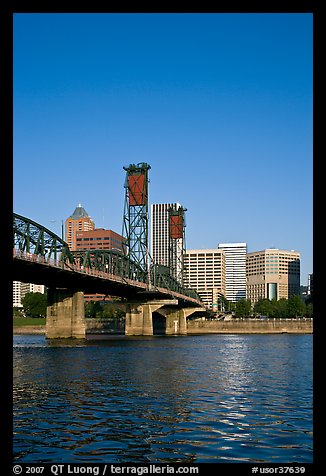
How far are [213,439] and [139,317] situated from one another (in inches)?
6262

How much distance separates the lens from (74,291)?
142m

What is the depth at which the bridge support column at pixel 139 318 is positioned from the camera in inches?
7156

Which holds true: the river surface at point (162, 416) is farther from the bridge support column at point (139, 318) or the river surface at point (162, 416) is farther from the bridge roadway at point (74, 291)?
the bridge support column at point (139, 318)

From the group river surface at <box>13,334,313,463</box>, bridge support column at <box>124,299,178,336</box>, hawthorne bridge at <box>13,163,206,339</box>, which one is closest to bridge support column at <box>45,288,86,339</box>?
hawthorne bridge at <box>13,163,206,339</box>

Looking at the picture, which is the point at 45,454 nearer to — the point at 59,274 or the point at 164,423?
the point at 164,423

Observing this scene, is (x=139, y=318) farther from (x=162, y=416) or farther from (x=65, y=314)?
(x=162, y=416)

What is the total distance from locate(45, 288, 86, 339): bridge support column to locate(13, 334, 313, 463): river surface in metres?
81.1

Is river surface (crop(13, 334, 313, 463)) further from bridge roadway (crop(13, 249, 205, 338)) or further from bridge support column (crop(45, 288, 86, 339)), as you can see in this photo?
bridge support column (crop(45, 288, 86, 339))

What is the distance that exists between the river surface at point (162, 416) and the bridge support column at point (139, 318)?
123 meters

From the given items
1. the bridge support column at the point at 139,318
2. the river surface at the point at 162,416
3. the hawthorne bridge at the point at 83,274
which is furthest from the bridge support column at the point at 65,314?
the river surface at the point at 162,416

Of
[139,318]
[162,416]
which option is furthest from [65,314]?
[162,416]

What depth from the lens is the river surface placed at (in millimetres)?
22859
